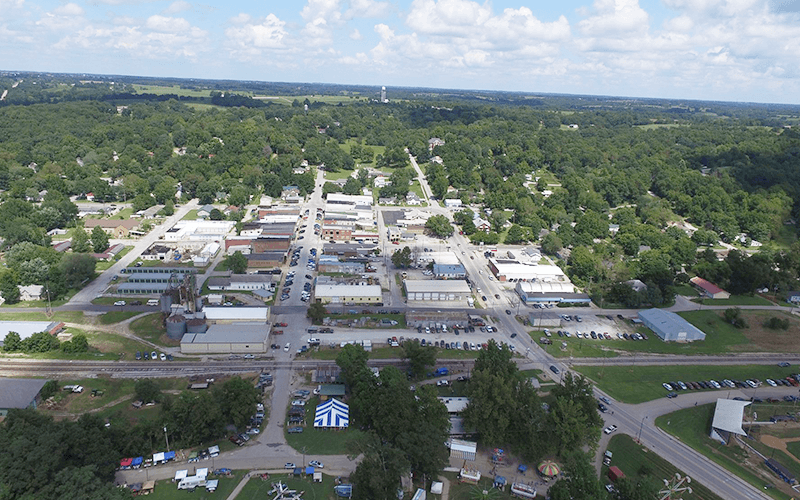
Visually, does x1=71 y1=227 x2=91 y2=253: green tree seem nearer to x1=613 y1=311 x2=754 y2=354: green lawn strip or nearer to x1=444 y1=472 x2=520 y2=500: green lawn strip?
x1=444 y1=472 x2=520 y2=500: green lawn strip

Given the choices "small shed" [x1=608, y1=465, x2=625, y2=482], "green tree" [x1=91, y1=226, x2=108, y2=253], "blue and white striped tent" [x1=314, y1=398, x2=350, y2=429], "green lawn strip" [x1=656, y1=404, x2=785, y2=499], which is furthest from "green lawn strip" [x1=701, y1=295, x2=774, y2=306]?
"green tree" [x1=91, y1=226, x2=108, y2=253]

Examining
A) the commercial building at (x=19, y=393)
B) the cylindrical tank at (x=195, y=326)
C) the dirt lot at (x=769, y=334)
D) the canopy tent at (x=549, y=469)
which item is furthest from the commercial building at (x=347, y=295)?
the dirt lot at (x=769, y=334)

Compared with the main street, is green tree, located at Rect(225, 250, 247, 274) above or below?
above

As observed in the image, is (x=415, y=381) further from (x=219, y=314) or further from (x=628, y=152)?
(x=628, y=152)

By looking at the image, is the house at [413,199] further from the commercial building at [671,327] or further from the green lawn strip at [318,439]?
the green lawn strip at [318,439]

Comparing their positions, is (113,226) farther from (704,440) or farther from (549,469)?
(704,440)

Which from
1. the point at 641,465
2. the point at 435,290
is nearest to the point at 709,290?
the point at 435,290
